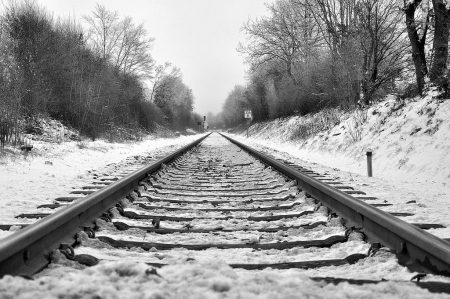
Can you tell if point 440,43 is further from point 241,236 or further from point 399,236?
point 241,236

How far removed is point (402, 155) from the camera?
29.9ft

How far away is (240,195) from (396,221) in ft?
8.04

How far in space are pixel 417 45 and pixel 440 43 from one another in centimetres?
194

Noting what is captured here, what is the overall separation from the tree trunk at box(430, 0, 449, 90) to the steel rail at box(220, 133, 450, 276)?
7.59 meters

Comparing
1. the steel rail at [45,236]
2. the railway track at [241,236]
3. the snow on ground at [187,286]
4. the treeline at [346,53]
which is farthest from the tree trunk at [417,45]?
the snow on ground at [187,286]

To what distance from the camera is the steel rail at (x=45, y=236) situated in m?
2.17

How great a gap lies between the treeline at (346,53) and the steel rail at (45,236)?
920 centimetres

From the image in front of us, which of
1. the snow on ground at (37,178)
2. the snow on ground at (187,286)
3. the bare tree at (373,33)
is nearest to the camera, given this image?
the snow on ground at (187,286)

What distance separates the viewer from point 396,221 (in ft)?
9.60

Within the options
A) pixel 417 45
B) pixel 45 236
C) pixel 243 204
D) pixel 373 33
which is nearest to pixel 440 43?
pixel 417 45

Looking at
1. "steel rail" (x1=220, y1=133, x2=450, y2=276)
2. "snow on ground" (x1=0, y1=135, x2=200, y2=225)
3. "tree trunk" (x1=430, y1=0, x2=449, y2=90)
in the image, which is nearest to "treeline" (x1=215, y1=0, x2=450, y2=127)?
"tree trunk" (x1=430, y1=0, x2=449, y2=90)

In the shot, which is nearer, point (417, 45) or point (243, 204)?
point (243, 204)

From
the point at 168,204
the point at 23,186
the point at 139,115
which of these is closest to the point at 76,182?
the point at 23,186

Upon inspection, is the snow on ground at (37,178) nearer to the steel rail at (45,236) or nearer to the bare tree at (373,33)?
the steel rail at (45,236)
